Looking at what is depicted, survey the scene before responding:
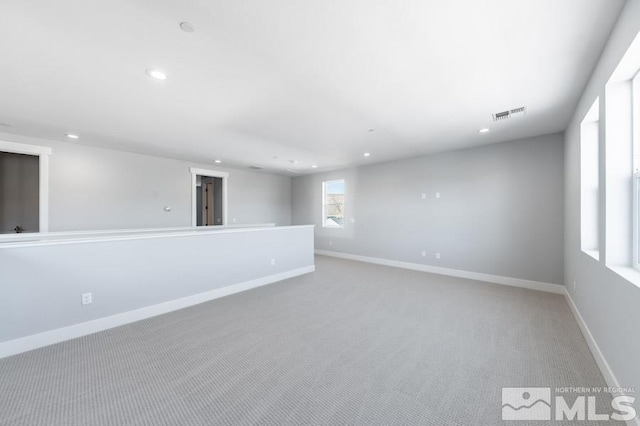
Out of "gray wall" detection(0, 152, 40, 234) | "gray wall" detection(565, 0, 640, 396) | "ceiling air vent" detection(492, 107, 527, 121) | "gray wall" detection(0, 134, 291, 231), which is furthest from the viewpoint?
"gray wall" detection(0, 152, 40, 234)

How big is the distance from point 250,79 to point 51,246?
2517mm

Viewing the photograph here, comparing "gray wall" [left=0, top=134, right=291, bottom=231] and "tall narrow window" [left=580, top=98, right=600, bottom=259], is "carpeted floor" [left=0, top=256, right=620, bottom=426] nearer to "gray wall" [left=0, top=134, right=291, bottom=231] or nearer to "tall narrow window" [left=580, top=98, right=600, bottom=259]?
"tall narrow window" [left=580, top=98, right=600, bottom=259]

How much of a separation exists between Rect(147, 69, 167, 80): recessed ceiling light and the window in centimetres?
521

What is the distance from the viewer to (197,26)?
164 cm

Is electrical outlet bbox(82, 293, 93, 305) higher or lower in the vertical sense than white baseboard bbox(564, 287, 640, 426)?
higher

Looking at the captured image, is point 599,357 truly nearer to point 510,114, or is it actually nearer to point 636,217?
point 636,217

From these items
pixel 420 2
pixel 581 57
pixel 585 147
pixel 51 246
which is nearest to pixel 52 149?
pixel 51 246

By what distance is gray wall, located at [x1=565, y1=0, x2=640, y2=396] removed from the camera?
4.72 feet

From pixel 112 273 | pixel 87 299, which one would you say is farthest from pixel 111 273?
pixel 87 299

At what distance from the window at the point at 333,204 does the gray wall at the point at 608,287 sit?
15.6ft

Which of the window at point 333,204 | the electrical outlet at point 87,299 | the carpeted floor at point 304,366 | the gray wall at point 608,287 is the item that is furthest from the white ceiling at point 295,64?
the window at point 333,204

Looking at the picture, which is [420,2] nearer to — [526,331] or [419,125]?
[419,125]

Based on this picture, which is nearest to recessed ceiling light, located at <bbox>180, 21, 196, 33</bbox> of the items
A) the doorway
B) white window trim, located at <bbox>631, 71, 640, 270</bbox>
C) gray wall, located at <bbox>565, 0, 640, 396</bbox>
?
gray wall, located at <bbox>565, 0, 640, 396</bbox>

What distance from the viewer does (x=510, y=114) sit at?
3.07m
